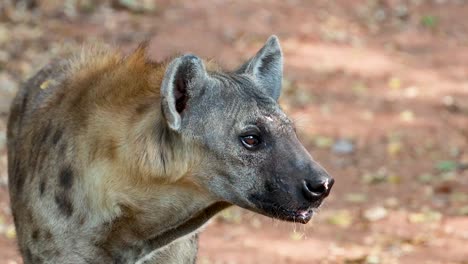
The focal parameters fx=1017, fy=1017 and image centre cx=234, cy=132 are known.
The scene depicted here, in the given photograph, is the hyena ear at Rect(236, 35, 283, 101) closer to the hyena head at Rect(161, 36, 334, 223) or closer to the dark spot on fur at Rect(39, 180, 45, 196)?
the hyena head at Rect(161, 36, 334, 223)

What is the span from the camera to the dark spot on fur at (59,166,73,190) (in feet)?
15.4

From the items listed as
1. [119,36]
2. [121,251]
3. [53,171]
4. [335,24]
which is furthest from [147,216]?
[335,24]

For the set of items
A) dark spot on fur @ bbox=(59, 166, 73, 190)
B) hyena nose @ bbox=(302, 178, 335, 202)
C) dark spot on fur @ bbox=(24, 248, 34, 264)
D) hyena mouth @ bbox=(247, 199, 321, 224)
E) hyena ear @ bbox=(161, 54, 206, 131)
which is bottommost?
dark spot on fur @ bbox=(24, 248, 34, 264)

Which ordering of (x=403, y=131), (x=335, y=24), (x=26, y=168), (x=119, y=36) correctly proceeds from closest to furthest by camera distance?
1. (x=26, y=168)
2. (x=403, y=131)
3. (x=119, y=36)
4. (x=335, y=24)

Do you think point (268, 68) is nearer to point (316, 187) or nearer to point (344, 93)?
point (316, 187)

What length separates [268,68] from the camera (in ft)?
16.0

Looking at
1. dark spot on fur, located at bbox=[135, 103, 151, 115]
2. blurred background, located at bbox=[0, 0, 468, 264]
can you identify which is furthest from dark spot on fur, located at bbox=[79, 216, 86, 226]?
blurred background, located at bbox=[0, 0, 468, 264]

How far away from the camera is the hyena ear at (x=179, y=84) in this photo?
4297mm

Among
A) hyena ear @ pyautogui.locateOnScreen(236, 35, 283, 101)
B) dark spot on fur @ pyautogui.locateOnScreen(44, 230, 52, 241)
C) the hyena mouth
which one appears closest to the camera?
the hyena mouth

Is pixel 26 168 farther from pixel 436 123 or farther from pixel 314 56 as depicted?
pixel 314 56

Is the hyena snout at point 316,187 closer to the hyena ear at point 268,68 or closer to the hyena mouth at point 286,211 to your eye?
the hyena mouth at point 286,211

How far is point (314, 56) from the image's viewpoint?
37.9 feet

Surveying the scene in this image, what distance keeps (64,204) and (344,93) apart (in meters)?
6.39

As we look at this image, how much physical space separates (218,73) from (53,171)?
2.96ft
